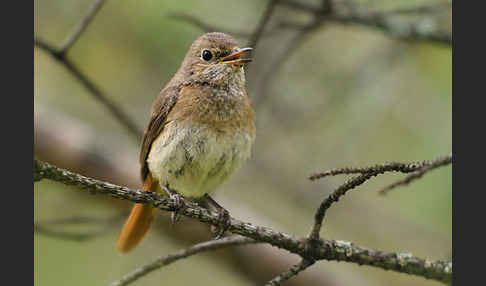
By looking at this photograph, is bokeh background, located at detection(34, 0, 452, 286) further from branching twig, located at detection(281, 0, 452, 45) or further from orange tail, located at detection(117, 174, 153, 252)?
orange tail, located at detection(117, 174, 153, 252)

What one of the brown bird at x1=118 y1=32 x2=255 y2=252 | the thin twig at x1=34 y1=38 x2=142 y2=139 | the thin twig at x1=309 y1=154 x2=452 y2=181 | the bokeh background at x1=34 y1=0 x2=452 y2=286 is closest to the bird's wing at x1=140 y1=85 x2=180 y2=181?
the brown bird at x1=118 y1=32 x2=255 y2=252

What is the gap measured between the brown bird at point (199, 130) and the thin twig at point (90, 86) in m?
0.48

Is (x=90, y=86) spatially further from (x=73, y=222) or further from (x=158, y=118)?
(x=73, y=222)

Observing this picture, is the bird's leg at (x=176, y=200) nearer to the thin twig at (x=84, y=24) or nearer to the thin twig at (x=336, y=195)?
the thin twig at (x=336, y=195)

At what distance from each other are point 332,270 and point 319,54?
262 centimetres

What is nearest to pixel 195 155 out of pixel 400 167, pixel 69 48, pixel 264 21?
pixel 69 48

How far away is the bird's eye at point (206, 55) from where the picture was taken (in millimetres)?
4109

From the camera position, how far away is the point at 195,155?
142 inches

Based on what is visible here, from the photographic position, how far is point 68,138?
→ 16.7 ft

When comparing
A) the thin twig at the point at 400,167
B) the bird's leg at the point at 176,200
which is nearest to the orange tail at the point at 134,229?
the bird's leg at the point at 176,200

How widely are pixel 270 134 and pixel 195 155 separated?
108 inches

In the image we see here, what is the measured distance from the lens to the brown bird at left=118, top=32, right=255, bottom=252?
3646mm

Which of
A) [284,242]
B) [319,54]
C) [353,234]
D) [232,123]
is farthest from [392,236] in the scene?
[284,242]

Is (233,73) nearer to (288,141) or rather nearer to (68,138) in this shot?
(68,138)
